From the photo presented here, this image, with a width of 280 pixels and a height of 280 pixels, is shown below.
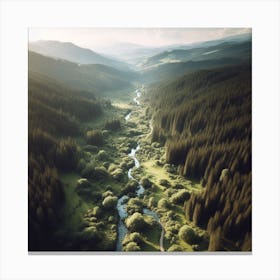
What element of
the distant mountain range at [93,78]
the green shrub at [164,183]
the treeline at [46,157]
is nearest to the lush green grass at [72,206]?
the treeline at [46,157]

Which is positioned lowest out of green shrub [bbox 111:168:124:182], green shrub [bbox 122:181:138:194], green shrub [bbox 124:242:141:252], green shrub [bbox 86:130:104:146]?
green shrub [bbox 124:242:141:252]

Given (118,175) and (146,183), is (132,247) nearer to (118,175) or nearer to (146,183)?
(146,183)

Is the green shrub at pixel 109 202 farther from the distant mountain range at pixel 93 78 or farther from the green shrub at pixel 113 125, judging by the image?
the distant mountain range at pixel 93 78

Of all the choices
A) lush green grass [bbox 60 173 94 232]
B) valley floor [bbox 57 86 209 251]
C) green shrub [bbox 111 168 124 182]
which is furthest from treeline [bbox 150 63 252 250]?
lush green grass [bbox 60 173 94 232]

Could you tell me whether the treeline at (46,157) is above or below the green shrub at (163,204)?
above

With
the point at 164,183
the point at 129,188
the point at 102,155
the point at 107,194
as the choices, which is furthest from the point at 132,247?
the point at 102,155

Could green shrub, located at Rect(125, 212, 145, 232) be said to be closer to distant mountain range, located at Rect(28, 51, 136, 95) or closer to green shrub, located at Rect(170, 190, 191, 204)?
green shrub, located at Rect(170, 190, 191, 204)

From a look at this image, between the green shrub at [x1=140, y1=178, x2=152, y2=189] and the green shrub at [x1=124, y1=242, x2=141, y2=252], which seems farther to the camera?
the green shrub at [x1=140, y1=178, x2=152, y2=189]
